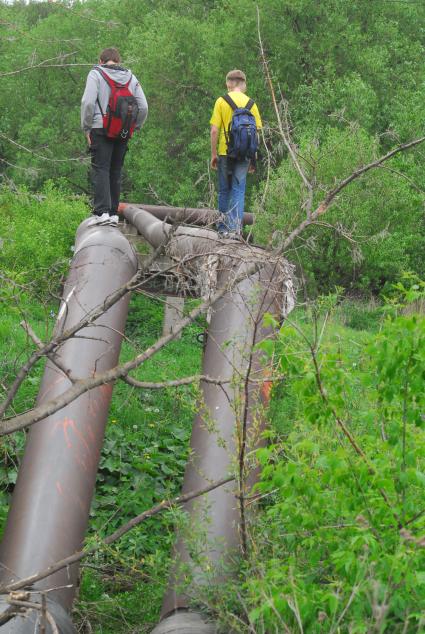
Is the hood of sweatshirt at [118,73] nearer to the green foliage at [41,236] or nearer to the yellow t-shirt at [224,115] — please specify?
the yellow t-shirt at [224,115]

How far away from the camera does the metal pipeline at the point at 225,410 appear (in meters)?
4.86

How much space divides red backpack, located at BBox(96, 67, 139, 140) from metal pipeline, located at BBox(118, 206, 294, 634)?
0.92m

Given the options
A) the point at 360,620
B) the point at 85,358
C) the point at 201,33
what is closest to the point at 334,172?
the point at 85,358

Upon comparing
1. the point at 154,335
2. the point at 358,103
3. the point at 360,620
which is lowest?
the point at 360,620

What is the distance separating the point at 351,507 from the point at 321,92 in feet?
82.5

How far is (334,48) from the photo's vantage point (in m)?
30.3

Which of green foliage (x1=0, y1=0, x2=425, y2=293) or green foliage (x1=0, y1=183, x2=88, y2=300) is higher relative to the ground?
green foliage (x1=0, y1=0, x2=425, y2=293)

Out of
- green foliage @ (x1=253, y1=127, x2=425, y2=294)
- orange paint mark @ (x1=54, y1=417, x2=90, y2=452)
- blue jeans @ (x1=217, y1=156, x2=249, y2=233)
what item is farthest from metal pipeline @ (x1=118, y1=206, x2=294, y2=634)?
green foliage @ (x1=253, y1=127, x2=425, y2=294)

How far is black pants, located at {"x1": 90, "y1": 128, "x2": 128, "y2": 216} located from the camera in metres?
7.84

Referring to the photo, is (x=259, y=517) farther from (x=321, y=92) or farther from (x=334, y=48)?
(x=334, y=48)

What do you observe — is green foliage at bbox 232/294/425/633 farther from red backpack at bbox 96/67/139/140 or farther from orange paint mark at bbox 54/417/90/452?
red backpack at bbox 96/67/139/140

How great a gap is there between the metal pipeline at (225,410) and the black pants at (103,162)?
0.68 metres

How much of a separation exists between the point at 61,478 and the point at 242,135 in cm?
342

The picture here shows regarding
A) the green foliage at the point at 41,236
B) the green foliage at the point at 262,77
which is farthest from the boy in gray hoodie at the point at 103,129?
the green foliage at the point at 262,77
